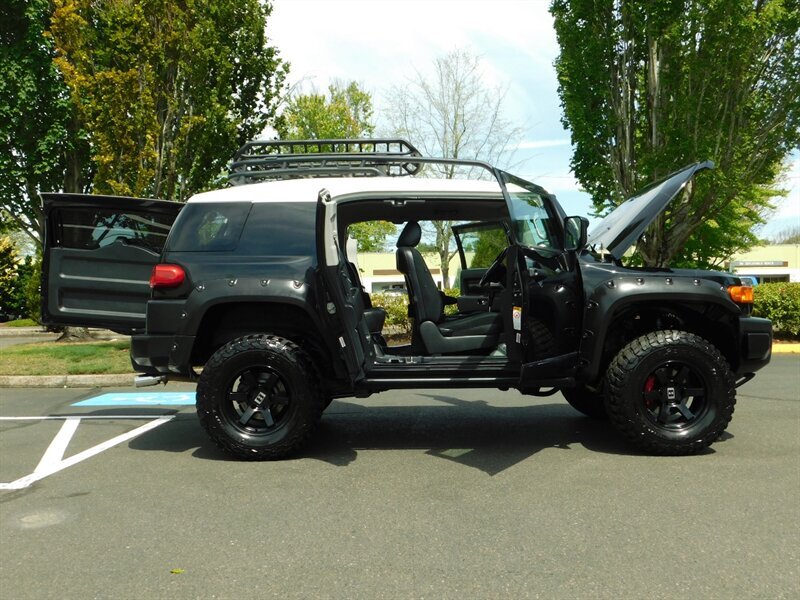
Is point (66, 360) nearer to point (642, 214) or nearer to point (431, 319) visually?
point (431, 319)

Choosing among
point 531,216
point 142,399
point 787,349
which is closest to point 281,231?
point 531,216

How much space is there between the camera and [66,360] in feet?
35.4

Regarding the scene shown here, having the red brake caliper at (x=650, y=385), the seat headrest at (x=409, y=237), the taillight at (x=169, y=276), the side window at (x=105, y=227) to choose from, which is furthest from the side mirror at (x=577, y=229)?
the side window at (x=105, y=227)

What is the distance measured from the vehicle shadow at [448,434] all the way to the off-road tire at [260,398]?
242 mm

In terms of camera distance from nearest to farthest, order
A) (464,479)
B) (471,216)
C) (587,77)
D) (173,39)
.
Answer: (464,479) → (471,216) → (173,39) → (587,77)

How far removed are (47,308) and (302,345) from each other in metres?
2.16

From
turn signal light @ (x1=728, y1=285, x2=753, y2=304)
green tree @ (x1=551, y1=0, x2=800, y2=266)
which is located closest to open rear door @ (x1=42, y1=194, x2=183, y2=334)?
turn signal light @ (x1=728, y1=285, x2=753, y2=304)

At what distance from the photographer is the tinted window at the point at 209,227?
508cm

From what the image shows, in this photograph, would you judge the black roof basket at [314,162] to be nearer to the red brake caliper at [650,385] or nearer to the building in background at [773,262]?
the red brake caliper at [650,385]

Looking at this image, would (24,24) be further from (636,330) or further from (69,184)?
(636,330)

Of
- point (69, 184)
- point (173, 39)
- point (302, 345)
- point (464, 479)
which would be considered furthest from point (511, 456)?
point (69, 184)

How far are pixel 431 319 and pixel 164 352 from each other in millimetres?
2039

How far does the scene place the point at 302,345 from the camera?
5.28 m

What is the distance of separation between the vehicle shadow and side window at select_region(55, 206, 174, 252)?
169 cm
